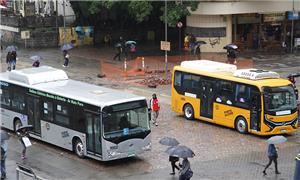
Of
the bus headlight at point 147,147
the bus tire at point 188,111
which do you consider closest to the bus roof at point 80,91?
the bus headlight at point 147,147

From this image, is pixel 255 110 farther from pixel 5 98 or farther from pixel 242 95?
pixel 5 98

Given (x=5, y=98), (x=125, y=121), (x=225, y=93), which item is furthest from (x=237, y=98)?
(x=5, y=98)

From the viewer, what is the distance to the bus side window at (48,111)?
2428 cm

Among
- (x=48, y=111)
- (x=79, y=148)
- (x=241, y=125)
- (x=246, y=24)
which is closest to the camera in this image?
(x=79, y=148)

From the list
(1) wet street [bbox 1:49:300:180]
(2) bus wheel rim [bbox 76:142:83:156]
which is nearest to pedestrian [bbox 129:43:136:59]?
(1) wet street [bbox 1:49:300:180]

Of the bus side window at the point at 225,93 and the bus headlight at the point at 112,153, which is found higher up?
the bus side window at the point at 225,93

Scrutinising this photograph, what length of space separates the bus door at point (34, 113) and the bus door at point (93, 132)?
10.9 feet

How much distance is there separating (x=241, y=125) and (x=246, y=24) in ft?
90.6

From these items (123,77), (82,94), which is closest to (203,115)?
(82,94)

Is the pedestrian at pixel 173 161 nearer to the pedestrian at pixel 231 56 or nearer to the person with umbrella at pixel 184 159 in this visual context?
the person with umbrella at pixel 184 159

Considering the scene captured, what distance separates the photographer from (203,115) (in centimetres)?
2852

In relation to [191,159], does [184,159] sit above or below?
above

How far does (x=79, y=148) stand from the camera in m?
23.1

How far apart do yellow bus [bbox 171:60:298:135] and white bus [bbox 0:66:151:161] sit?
17.5 feet
